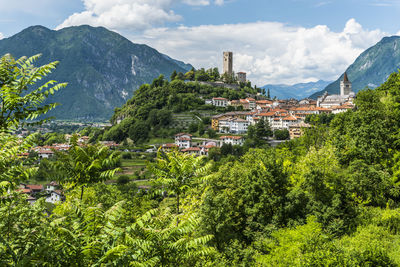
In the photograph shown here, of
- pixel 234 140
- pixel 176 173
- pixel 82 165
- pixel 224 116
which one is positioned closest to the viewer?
pixel 82 165

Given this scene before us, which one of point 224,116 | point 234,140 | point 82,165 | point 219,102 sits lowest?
point 234,140

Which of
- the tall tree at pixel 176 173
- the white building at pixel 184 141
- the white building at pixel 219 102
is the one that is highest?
the white building at pixel 219 102

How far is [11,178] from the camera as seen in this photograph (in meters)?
6.53

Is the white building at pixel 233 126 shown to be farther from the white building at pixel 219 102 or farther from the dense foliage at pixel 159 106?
the white building at pixel 219 102

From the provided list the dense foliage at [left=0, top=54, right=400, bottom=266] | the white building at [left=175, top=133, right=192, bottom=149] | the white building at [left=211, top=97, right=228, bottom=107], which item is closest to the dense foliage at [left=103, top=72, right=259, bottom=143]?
the white building at [left=211, top=97, right=228, bottom=107]

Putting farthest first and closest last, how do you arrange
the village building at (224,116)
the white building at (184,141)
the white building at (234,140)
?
the village building at (224,116)
the white building at (184,141)
the white building at (234,140)

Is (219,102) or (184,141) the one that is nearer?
(184,141)

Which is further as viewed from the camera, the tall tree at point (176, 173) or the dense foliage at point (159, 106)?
the dense foliage at point (159, 106)

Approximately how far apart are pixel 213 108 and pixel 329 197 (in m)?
117

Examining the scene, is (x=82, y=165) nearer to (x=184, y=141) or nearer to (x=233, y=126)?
(x=184, y=141)

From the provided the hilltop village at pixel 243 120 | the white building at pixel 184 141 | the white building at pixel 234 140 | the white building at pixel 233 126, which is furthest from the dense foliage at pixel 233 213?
the white building at pixel 233 126

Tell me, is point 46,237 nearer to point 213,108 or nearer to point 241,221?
point 241,221

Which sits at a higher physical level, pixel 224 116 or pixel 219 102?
pixel 219 102

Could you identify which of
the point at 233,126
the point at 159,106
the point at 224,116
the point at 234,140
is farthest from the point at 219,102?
the point at 234,140
